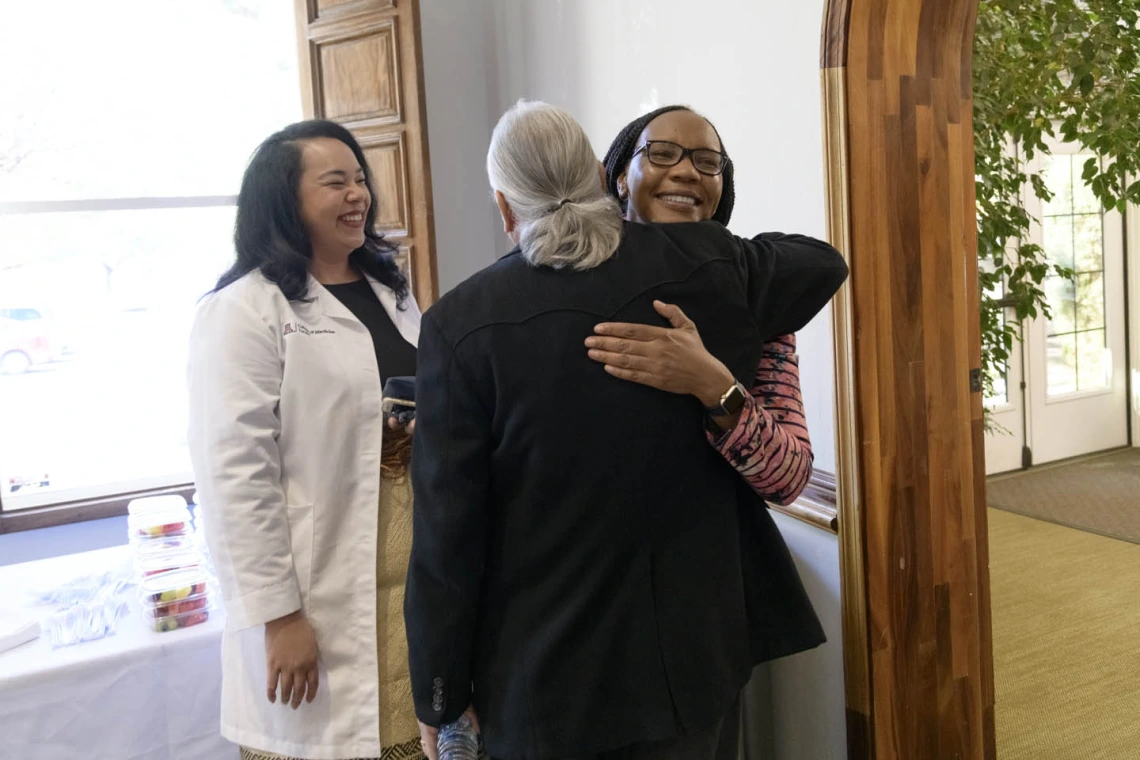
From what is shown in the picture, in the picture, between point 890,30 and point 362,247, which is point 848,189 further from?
point 362,247

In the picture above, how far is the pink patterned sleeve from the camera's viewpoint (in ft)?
3.92

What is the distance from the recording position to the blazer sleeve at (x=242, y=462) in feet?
5.13

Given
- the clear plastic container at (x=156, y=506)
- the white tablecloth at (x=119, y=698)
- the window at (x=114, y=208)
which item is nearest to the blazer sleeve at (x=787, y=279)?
the white tablecloth at (x=119, y=698)

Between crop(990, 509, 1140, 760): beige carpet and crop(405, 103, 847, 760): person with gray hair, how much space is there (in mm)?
2026

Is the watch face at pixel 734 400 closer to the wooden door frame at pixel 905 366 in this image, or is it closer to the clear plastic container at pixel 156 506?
the wooden door frame at pixel 905 366

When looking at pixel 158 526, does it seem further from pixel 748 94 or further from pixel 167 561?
pixel 748 94

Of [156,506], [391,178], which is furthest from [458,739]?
[391,178]

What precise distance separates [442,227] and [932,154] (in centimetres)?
214

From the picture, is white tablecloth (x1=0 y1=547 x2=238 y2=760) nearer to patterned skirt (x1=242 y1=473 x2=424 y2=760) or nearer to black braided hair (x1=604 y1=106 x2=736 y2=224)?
patterned skirt (x1=242 y1=473 x2=424 y2=760)

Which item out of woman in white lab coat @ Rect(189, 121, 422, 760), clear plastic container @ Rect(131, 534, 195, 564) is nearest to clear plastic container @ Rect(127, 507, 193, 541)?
clear plastic container @ Rect(131, 534, 195, 564)

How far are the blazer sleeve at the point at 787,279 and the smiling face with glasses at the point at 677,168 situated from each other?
0.10 meters

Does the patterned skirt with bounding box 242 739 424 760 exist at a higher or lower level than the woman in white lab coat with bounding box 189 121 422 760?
lower

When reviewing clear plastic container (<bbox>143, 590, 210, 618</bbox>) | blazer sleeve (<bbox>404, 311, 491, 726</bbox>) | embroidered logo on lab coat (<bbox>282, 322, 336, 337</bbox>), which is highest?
embroidered logo on lab coat (<bbox>282, 322, 336, 337</bbox>)

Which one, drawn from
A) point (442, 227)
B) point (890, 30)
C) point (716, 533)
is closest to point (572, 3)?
point (442, 227)
